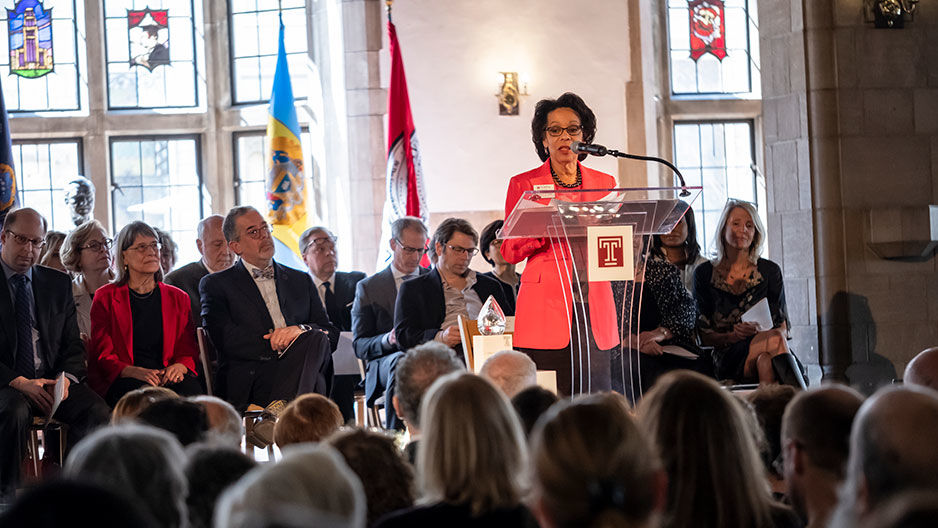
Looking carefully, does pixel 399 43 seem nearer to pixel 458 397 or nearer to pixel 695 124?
pixel 695 124

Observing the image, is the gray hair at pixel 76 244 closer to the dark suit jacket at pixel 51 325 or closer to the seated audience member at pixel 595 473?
the dark suit jacket at pixel 51 325

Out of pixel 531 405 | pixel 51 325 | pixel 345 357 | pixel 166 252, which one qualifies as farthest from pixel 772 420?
pixel 166 252

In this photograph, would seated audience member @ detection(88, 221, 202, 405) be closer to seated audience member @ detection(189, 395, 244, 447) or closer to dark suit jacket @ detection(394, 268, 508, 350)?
dark suit jacket @ detection(394, 268, 508, 350)

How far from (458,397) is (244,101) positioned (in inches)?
340

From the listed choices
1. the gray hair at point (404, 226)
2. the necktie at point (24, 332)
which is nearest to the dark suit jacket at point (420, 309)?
the gray hair at point (404, 226)

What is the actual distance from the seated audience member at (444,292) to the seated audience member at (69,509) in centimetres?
446

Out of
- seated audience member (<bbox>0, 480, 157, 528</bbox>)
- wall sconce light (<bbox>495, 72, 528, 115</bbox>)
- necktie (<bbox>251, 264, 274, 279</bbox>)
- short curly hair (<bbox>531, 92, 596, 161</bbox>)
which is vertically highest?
wall sconce light (<bbox>495, 72, 528, 115</bbox>)

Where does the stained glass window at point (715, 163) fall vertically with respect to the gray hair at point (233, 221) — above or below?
above

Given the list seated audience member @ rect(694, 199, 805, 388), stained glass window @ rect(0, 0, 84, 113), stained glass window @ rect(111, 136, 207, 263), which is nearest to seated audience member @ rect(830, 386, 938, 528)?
seated audience member @ rect(694, 199, 805, 388)

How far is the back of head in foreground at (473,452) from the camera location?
1.94 m

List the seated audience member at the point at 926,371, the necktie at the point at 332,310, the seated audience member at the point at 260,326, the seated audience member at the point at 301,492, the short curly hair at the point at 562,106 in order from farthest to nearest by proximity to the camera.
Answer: the necktie at the point at 332,310 < the seated audience member at the point at 260,326 < the short curly hair at the point at 562,106 < the seated audience member at the point at 926,371 < the seated audience member at the point at 301,492

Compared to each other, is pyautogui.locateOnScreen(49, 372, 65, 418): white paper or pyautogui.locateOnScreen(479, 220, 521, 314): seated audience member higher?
pyautogui.locateOnScreen(479, 220, 521, 314): seated audience member

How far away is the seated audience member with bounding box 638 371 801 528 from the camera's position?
204 centimetres

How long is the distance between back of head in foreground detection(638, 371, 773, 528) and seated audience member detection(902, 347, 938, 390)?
1239mm
